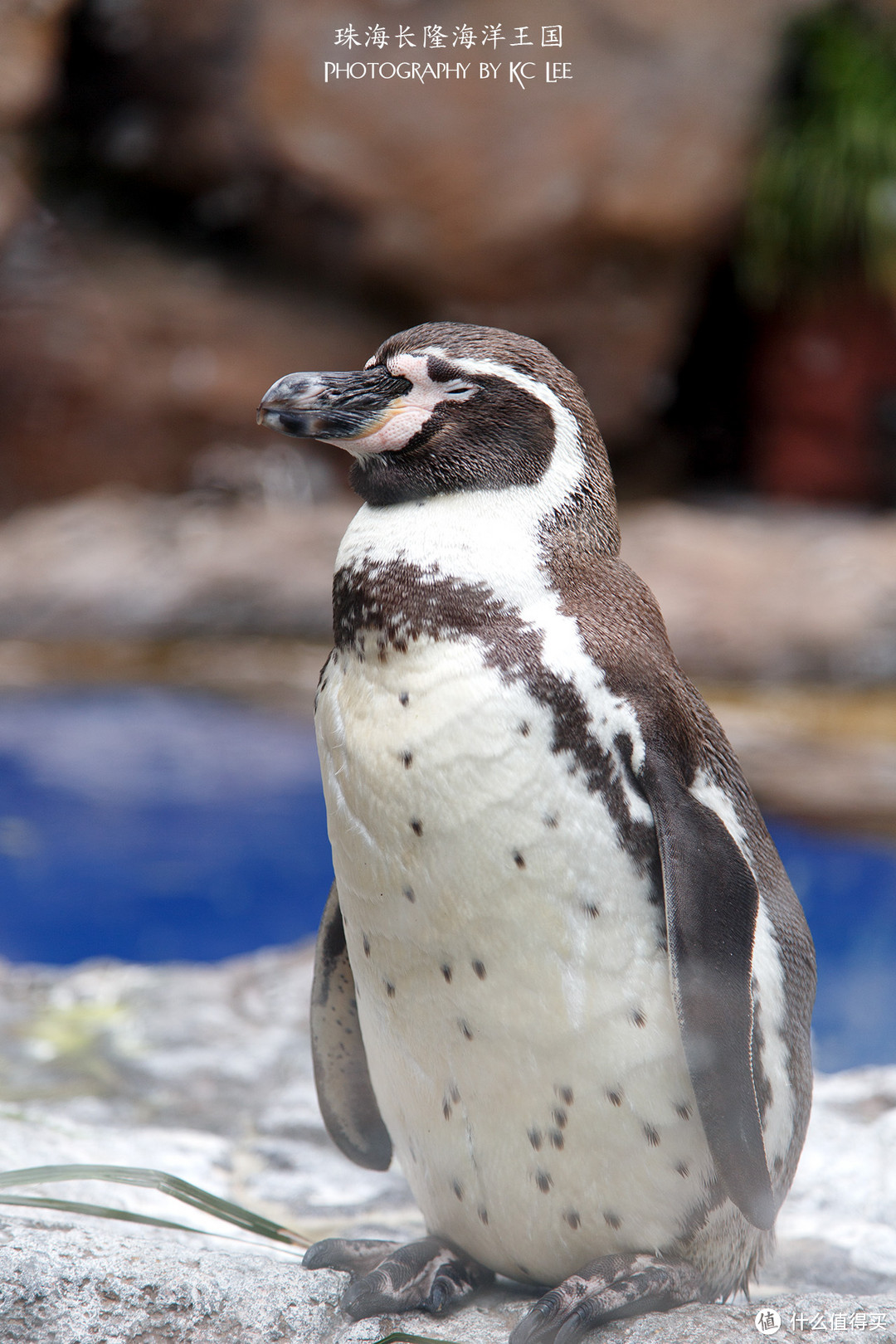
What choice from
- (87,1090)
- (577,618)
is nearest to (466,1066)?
(577,618)

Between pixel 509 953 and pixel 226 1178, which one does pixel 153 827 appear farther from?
pixel 509 953

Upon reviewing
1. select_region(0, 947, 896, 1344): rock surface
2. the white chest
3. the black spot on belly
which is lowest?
select_region(0, 947, 896, 1344): rock surface

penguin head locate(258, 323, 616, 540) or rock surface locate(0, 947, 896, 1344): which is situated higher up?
penguin head locate(258, 323, 616, 540)

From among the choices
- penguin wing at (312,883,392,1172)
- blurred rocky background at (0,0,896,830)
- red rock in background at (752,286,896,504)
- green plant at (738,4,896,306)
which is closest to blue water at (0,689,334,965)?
blurred rocky background at (0,0,896,830)

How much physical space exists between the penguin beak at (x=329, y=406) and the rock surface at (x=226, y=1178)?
670 mm

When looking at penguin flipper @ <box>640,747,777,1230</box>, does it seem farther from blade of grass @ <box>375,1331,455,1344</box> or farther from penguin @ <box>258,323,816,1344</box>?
blade of grass @ <box>375,1331,455,1344</box>

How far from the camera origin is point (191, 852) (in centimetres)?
281

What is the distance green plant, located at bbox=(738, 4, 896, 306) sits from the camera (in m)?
4.07

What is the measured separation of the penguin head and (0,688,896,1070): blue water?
99cm

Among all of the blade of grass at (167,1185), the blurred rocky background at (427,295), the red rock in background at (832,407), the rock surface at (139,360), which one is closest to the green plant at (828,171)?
the blurred rocky background at (427,295)

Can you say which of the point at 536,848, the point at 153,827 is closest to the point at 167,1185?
the point at 536,848

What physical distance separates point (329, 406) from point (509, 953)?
0.44m

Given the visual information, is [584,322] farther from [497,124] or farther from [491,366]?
[491,366]

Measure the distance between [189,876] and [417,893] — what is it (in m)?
1.89
